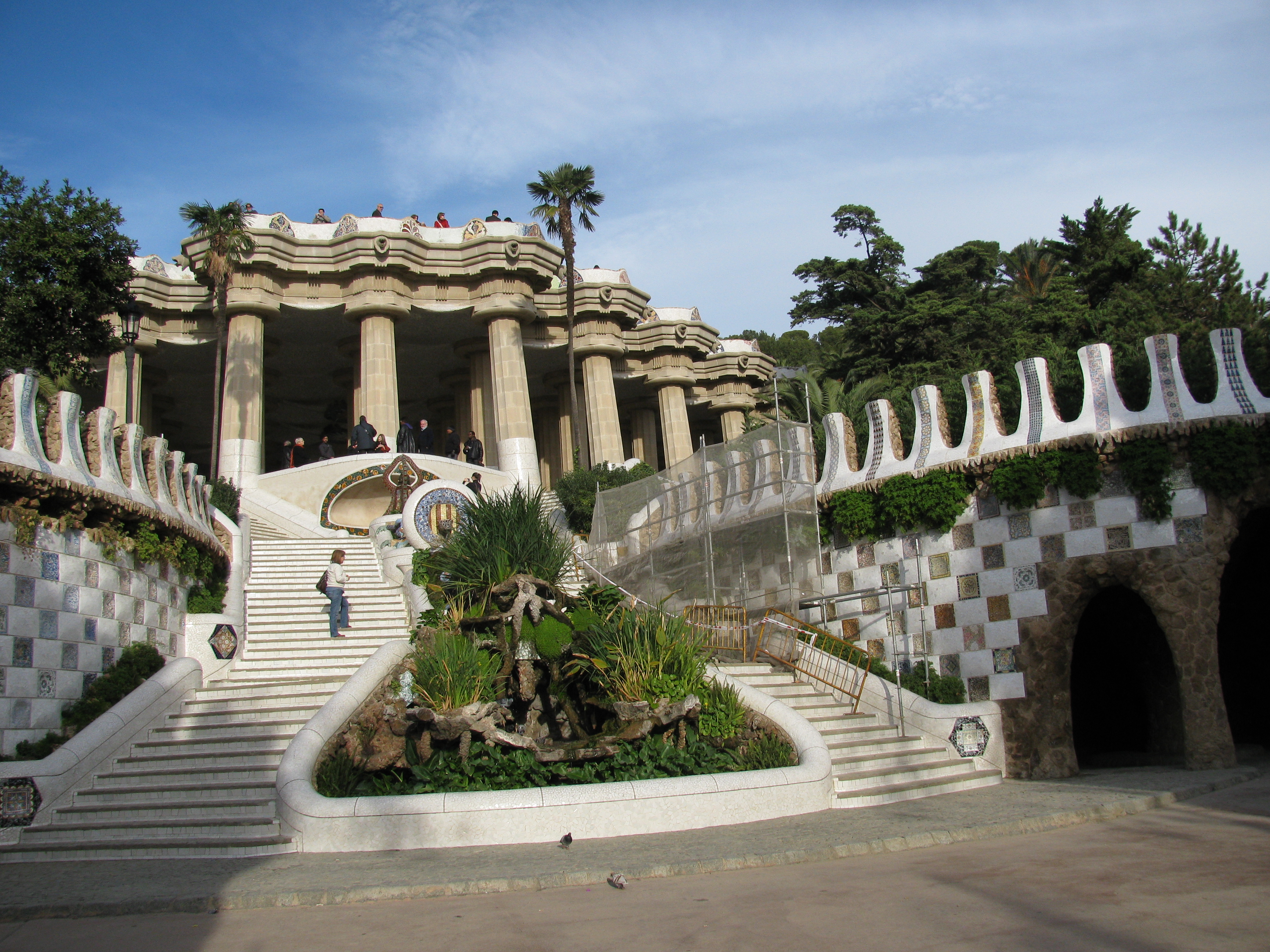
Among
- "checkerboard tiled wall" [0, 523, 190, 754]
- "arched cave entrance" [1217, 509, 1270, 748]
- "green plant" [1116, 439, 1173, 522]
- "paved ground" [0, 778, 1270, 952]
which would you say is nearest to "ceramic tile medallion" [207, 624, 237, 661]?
"checkerboard tiled wall" [0, 523, 190, 754]

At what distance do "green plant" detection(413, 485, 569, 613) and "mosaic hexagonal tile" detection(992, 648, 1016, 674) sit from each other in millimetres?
6310

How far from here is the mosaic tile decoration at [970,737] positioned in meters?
13.9

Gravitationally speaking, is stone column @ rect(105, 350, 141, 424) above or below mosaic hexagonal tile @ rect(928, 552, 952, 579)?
above

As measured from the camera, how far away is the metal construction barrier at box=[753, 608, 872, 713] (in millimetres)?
14750

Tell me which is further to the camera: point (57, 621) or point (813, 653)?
point (813, 653)

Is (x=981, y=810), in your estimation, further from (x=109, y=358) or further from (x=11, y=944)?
(x=109, y=358)

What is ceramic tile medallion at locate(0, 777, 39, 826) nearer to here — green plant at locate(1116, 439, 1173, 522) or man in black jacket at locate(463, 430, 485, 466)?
green plant at locate(1116, 439, 1173, 522)

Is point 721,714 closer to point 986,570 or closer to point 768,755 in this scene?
point 768,755

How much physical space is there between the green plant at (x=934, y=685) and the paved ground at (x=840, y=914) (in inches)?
229

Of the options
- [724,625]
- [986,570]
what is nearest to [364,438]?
[724,625]

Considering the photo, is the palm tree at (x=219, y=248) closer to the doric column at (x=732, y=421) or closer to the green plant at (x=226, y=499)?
the green plant at (x=226, y=499)

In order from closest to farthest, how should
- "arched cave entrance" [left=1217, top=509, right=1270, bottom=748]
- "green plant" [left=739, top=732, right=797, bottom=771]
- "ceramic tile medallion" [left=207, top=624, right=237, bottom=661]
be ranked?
"green plant" [left=739, top=732, right=797, bottom=771] < "ceramic tile medallion" [left=207, top=624, right=237, bottom=661] < "arched cave entrance" [left=1217, top=509, right=1270, bottom=748]

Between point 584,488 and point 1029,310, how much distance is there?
13826 mm

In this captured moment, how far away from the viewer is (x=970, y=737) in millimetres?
13969
